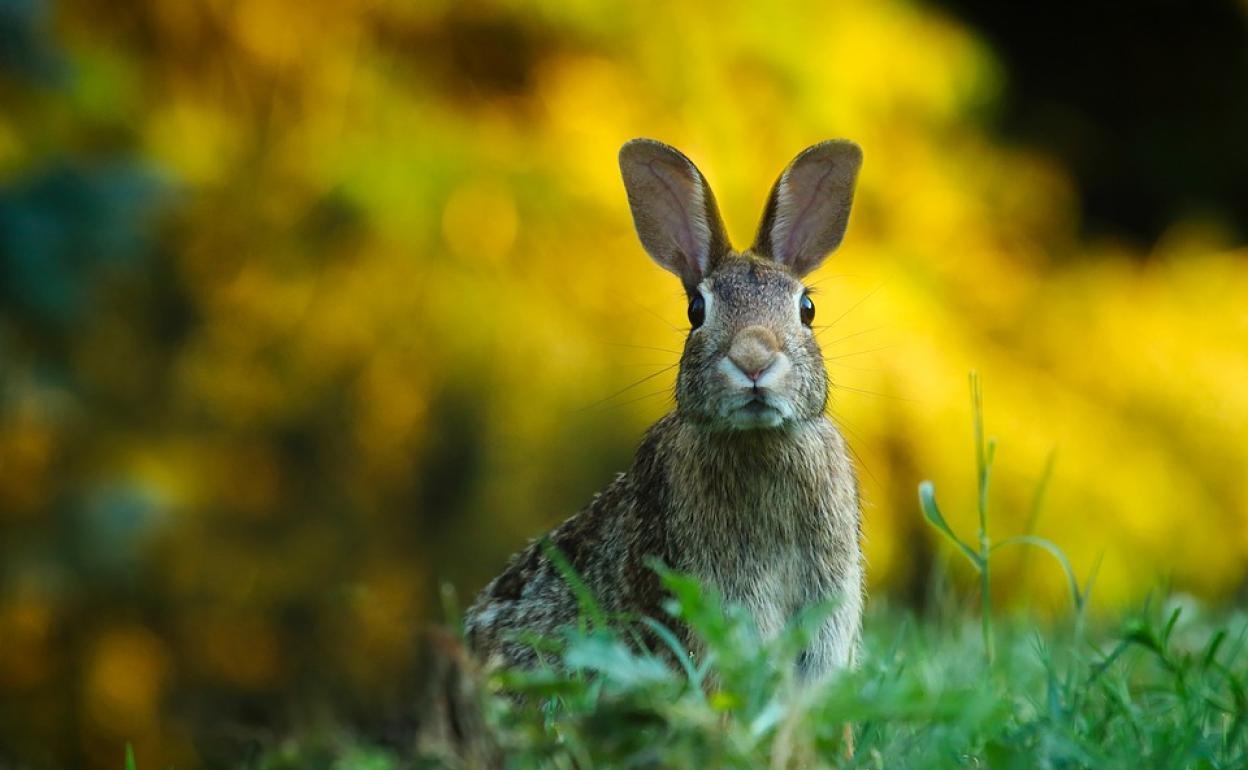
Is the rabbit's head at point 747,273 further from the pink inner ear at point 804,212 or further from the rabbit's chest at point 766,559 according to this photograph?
the rabbit's chest at point 766,559

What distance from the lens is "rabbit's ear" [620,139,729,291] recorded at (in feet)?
9.77

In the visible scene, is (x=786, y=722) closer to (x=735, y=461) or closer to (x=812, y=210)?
(x=735, y=461)

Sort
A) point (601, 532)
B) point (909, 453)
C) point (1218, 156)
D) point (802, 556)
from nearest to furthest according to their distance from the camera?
point (802, 556) < point (601, 532) < point (909, 453) < point (1218, 156)

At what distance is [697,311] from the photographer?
288 centimetres

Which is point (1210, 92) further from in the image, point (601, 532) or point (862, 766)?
point (862, 766)

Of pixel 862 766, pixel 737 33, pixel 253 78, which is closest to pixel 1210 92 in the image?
pixel 737 33

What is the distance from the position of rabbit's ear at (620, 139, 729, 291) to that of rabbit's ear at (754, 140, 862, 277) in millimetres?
113

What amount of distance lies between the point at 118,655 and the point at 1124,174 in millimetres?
5937

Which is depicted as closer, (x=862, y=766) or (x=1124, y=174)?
(x=862, y=766)

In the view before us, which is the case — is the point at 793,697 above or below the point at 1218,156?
below

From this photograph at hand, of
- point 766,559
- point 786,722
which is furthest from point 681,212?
point 786,722

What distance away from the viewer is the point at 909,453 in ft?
21.7

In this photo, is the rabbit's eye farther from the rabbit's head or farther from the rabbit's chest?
the rabbit's chest

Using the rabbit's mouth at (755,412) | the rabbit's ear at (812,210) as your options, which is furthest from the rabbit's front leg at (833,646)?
the rabbit's ear at (812,210)
